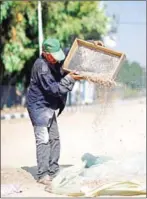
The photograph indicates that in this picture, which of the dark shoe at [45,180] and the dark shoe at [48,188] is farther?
the dark shoe at [45,180]

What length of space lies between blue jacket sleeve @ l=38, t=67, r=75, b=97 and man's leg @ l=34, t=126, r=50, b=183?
486 millimetres

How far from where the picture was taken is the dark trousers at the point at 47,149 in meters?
6.21

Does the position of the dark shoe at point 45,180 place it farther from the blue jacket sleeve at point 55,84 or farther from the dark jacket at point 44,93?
the blue jacket sleeve at point 55,84

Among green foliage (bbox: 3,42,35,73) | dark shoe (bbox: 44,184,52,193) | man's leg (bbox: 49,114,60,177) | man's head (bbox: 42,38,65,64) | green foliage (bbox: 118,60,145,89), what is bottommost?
green foliage (bbox: 3,42,35,73)

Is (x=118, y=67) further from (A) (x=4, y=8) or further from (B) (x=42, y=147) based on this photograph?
(A) (x=4, y=8)

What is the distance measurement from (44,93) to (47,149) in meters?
0.65

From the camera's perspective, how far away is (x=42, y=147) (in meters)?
6.21

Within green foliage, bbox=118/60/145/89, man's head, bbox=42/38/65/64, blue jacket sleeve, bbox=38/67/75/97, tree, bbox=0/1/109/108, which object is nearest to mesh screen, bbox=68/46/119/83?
man's head, bbox=42/38/65/64

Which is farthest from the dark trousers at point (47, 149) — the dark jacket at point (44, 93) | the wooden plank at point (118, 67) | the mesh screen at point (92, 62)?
the wooden plank at point (118, 67)

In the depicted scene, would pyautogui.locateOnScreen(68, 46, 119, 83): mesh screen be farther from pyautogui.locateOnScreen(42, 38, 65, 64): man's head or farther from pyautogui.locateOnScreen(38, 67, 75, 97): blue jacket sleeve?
pyautogui.locateOnScreen(38, 67, 75, 97): blue jacket sleeve

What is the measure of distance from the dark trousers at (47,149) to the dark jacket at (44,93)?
0.13m

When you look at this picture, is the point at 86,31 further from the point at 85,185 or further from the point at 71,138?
the point at 85,185

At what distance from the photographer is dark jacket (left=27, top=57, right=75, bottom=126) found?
19.6 ft

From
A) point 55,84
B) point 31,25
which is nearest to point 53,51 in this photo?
point 55,84
